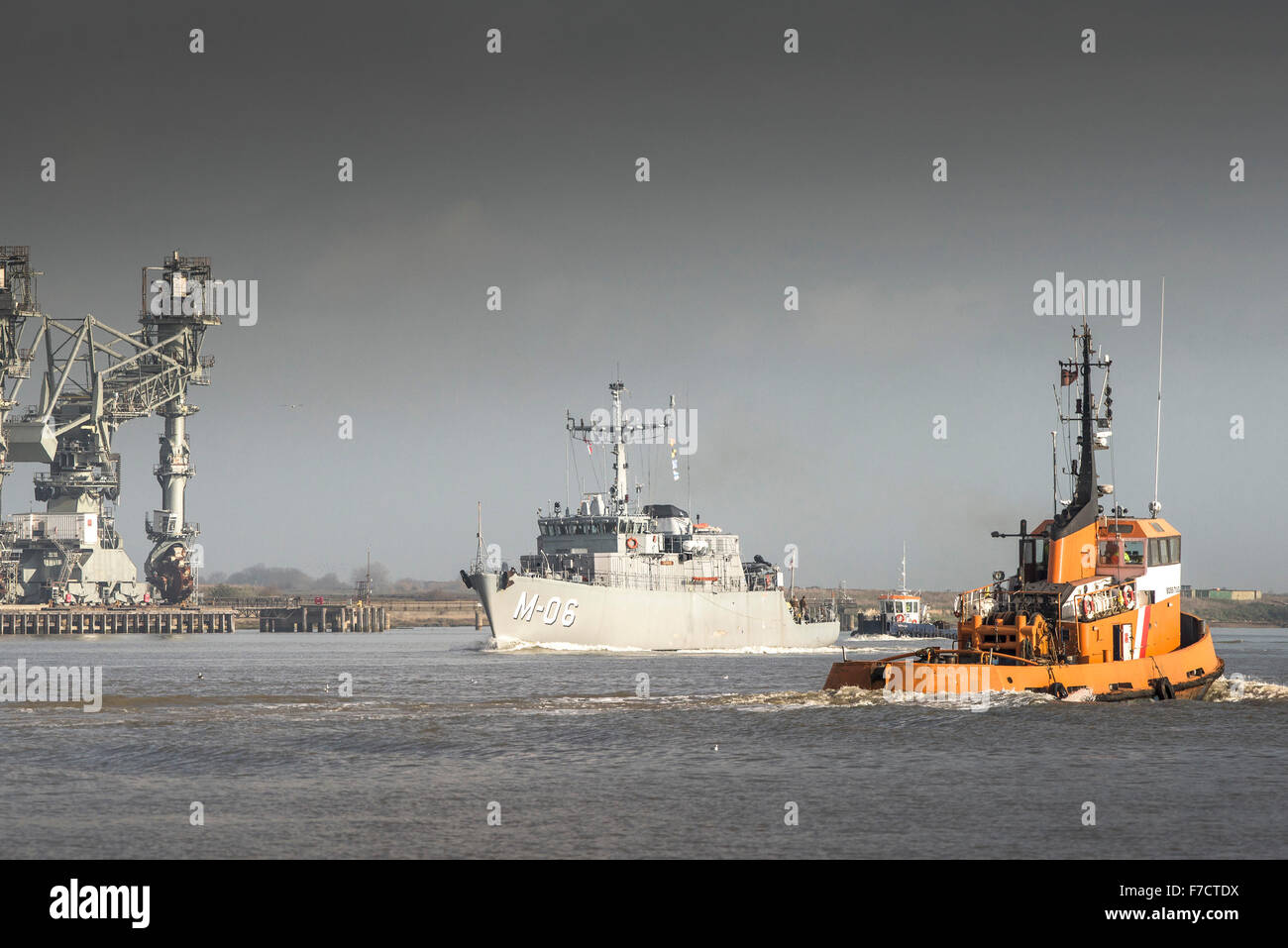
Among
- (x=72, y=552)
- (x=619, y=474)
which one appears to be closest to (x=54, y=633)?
(x=72, y=552)

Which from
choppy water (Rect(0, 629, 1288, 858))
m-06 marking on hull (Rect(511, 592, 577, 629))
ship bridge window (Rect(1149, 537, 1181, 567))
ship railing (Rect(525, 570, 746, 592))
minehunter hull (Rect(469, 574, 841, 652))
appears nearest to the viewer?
choppy water (Rect(0, 629, 1288, 858))

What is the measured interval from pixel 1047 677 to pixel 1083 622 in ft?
8.22

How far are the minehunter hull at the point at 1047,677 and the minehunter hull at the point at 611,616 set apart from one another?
35.4 meters

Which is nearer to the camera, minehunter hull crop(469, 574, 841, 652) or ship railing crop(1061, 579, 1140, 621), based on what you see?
ship railing crop(1061, 579, 1140, 621)

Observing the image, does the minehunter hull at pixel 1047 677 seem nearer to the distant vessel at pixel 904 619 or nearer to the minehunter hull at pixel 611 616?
the minehunter hull at pixel 611 616

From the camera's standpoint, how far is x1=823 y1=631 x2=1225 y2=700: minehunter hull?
3797cm

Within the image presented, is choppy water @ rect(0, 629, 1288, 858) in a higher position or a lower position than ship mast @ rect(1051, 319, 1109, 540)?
lower

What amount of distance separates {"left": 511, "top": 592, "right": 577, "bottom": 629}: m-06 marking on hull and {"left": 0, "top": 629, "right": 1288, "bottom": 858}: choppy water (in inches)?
Result: 1002

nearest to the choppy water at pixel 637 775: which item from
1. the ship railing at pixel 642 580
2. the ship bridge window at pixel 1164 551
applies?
the ship bridge window at pixel 1164 551

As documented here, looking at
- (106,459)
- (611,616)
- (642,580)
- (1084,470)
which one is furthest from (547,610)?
(106,459)

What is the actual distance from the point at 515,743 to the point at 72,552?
140m

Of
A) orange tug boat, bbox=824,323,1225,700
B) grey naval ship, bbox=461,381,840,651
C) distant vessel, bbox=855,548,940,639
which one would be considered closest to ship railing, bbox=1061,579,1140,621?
orange tug boat, bbox=824,323,1225,700

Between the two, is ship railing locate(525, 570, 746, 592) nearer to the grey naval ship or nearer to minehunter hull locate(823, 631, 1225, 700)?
the grey naval ship
